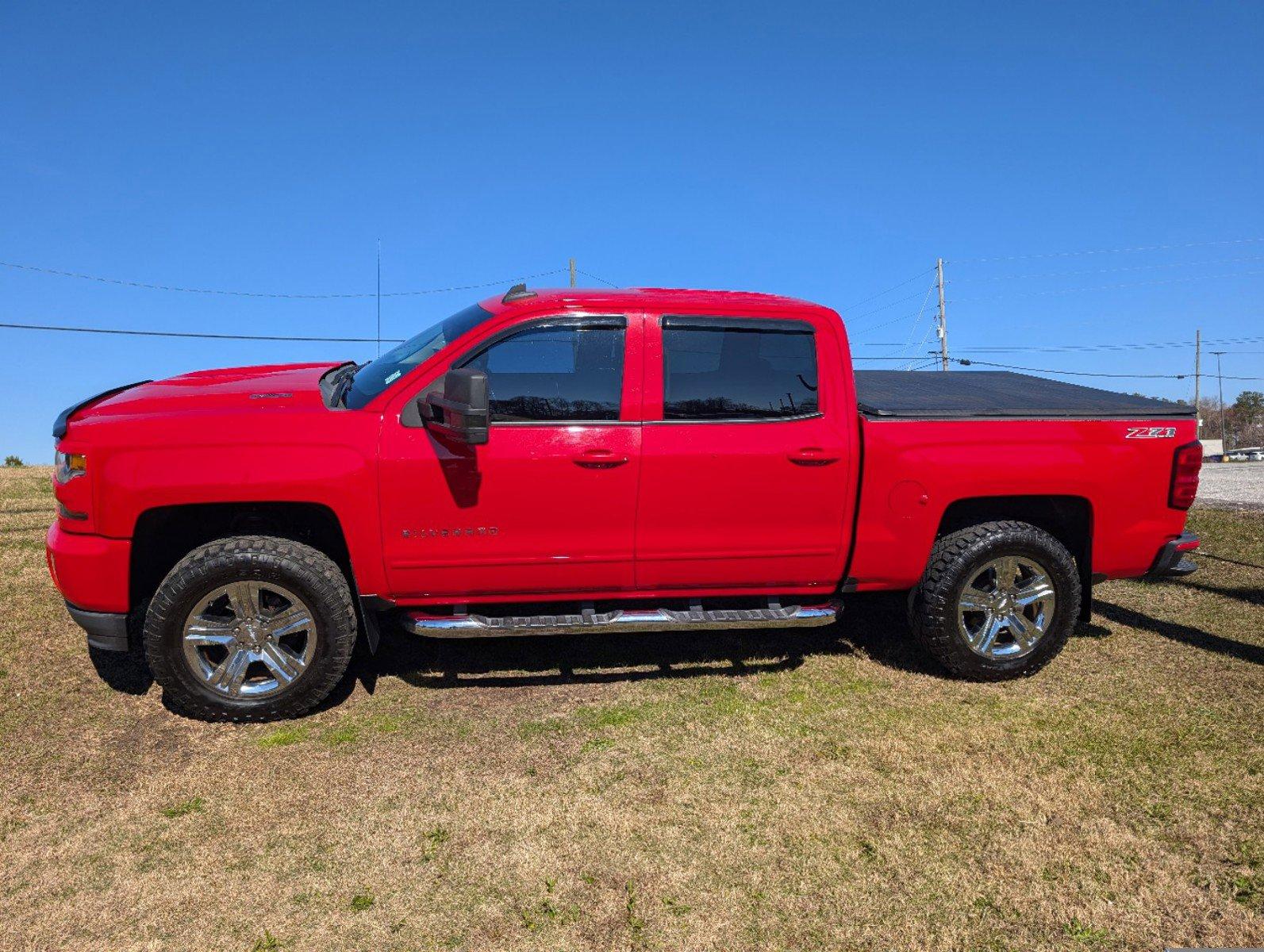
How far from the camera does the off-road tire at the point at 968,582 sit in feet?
14.6

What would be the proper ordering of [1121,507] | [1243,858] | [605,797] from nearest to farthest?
[1243,858], [605,797], [1121,507]

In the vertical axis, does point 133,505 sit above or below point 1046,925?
above

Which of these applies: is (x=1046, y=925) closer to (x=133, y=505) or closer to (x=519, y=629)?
(x=519, y=629)

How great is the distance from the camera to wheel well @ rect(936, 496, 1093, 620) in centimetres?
462

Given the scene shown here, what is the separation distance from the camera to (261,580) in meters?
3.94

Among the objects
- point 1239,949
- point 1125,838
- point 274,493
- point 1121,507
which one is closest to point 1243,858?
point 1125,838

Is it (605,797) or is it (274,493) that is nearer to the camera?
(605,797)

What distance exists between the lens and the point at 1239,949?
253cm

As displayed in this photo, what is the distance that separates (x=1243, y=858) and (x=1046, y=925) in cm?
94

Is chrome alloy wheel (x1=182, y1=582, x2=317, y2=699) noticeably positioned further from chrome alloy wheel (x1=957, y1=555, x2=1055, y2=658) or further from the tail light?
the tail light

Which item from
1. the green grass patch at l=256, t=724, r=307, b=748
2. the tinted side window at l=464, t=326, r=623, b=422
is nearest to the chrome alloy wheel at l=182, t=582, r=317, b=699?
the green grass patch at l=256, t=724, r=307, b=748

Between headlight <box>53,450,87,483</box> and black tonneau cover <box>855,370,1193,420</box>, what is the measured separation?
12.3ft

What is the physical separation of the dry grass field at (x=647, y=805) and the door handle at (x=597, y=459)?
1.23 metres

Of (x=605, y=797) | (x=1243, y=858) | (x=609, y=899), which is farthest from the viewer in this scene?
(x=605, y=797)
